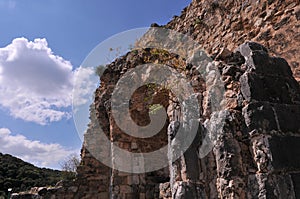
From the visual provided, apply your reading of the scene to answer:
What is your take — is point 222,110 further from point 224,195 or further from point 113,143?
point 113,143

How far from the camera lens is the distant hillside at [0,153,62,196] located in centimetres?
1928

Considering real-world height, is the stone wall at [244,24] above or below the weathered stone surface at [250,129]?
above

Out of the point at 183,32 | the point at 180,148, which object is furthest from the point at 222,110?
the point at 183,32

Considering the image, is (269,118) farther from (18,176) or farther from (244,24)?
(18,176)

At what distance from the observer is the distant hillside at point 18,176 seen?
1928cm

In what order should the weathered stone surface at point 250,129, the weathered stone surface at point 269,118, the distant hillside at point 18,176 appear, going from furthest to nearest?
the distant hillside at point 18,176 → the weathered stone surface at point 269,118 → the weathered stone surface at point 250,129

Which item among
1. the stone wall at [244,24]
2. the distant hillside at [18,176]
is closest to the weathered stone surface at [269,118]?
the stone wall at [244,24]

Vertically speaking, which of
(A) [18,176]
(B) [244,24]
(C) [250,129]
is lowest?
(C) [250,129]

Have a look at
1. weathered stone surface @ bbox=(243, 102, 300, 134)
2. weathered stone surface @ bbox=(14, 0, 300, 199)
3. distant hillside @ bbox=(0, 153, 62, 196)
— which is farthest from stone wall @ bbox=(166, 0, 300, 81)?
distant hillside @ bbox=(0, 153, 62, 196)

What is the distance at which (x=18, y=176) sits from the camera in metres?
21.2

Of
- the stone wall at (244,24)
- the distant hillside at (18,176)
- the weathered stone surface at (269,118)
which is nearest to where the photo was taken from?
the weathered stone surface at (269,118)

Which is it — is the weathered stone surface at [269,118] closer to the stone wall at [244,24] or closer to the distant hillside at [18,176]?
the stone wall at [244,24]

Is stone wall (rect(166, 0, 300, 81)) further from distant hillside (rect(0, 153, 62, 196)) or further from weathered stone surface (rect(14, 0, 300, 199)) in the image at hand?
distant hillside (rect(0, 153, 62, 196))

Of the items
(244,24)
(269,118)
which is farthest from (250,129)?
(244,24)
